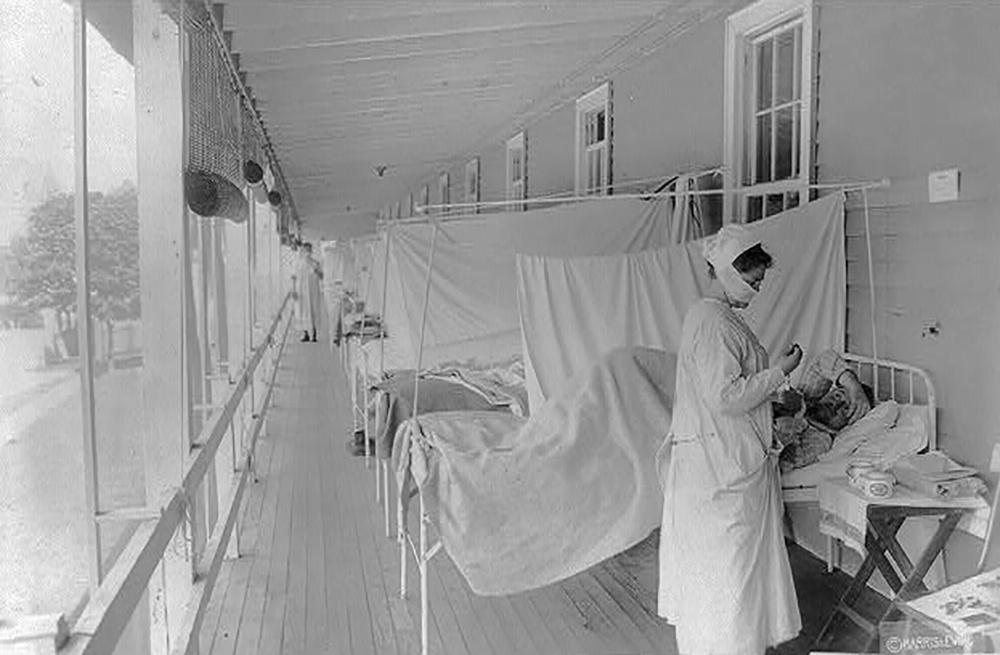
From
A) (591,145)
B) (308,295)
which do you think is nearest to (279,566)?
(591,145)

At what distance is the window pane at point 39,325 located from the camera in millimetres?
1002

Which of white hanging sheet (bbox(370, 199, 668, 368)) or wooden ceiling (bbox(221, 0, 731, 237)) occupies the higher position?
wooden ceiling (bbox(221, 0, 731, 237))

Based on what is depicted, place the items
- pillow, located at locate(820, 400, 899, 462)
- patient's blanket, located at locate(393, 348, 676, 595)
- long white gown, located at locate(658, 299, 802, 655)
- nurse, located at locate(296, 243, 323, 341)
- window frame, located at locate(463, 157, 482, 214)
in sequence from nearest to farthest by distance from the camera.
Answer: long white gown, located at locate(658, 299, 802, 655)
pillow, located at locate(820, 400, 899, 462)
patient's blanket, located at locate(393, 348, 676, 595)
window frame, located at locate(463, 157, 482, 214)
nurse, located at locate(296, 243, 323, 341)

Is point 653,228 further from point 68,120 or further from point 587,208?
point 68,120

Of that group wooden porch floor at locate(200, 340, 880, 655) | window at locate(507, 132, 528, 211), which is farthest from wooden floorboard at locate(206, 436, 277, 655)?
window at locate(507, 132, 528, 211)

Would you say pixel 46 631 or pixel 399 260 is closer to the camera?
pixel 46 631

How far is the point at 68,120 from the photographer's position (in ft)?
4.31

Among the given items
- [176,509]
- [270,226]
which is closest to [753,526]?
[176,509]

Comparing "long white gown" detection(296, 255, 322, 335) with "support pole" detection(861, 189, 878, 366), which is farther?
"long white gown" detection(296, 255, 322, 335)

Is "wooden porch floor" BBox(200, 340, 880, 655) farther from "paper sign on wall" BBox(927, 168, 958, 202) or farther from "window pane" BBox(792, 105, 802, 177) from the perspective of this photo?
"window pane" BBox(792, 105, 802, 177)

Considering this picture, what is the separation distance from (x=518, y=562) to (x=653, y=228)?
1374 millimetres

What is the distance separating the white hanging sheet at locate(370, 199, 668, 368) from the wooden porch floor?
0.81 meters

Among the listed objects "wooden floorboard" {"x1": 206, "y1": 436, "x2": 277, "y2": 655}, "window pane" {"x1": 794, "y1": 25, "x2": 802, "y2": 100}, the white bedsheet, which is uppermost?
"window pane" {"x1": 794, "y1": 25, "x2": 802, "y2": 100}

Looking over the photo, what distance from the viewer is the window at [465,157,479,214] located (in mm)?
7398
